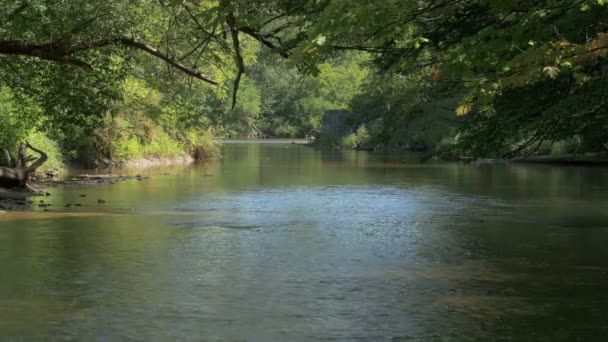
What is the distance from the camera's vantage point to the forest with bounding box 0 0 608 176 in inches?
A: 368

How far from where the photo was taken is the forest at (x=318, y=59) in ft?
30.6

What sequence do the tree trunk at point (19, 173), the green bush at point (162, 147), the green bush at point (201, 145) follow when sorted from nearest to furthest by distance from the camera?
the tree trunk at point (19, 173), the green bush at point (162, 147), the green bush at point (201, 145)

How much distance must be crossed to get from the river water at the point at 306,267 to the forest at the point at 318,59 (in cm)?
210

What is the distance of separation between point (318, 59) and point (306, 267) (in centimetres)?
368

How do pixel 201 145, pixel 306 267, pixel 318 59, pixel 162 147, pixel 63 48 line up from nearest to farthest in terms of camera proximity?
pixel 318 59 → pixel 306 267 → pixel 63 48 → pixel 162 147 → pixel 201 145

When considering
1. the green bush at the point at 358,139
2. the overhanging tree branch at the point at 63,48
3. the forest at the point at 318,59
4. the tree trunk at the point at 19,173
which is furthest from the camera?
the green bush at the point at 358,139

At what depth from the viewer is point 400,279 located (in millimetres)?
13453

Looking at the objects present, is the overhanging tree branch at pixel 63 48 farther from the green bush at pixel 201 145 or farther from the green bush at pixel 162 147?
the green bush at pixel 201 145

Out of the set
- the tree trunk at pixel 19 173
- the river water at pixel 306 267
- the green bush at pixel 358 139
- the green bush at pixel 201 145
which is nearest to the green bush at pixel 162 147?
the green bush at pixel 201 145

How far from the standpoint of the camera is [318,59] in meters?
12.8

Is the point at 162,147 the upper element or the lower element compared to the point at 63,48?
lower

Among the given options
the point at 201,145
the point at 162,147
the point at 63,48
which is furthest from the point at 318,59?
the point at 201,145

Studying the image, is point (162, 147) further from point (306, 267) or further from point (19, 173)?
point (306, 267)

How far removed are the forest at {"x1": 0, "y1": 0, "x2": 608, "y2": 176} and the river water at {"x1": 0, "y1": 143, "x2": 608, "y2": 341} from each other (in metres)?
2.10
